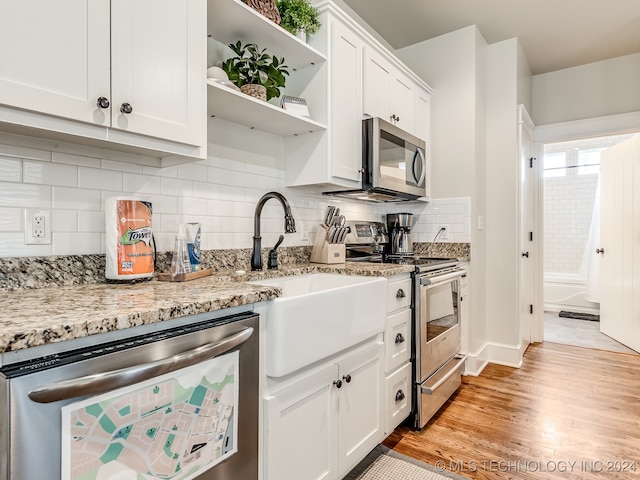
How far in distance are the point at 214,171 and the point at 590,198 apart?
18.1 feet

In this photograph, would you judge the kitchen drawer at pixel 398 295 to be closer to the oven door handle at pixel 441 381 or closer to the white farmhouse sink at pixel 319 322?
the white farmhouse sink at pixel 319 322

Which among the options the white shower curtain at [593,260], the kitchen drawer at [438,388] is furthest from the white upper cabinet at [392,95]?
the white shower curtain at [593,260]

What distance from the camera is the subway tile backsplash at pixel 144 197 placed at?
1.21 meters

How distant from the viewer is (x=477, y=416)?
224 centimetres

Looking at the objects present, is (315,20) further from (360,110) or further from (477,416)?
(477,416)

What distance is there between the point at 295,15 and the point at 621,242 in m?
3.67

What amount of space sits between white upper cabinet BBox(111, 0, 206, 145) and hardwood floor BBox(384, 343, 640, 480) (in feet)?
6.00

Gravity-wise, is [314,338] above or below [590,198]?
below

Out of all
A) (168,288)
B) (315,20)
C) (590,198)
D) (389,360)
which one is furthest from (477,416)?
(590,198)

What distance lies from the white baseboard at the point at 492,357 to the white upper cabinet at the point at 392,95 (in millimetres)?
1830

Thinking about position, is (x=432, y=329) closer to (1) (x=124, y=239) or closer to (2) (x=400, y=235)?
(2) (x=400, y=235)

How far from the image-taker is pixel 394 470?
5.67 ft

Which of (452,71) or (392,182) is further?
(452,71)

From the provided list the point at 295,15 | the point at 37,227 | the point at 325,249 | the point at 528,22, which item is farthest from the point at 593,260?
the point at 37,227
